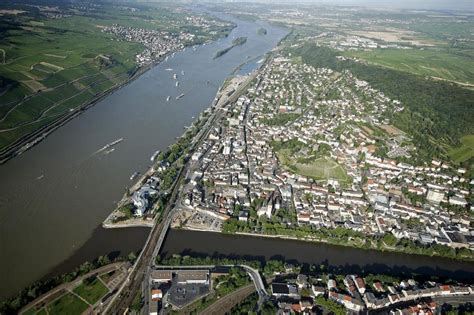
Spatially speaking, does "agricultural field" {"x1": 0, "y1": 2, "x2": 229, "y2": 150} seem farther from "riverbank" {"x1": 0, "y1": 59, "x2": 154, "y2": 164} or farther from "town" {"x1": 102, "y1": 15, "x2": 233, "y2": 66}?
"town" {"x1": 102, "y1": 15, "x2": 233, "y2": 66}

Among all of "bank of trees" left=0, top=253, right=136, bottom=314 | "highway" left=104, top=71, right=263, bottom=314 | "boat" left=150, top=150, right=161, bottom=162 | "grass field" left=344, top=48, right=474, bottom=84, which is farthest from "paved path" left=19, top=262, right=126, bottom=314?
"grass field" left=344, top=48, right=474, bottom=84

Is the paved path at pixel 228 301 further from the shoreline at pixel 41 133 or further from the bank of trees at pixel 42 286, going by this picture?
the shoreline at pixel 41 133

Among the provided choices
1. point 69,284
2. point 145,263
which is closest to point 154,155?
point 145,263

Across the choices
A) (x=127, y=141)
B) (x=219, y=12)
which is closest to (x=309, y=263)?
(x=127, y=141)

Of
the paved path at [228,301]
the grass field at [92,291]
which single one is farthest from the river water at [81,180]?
the paved path at [228,301]

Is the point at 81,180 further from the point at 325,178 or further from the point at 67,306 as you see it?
the point at 325,178

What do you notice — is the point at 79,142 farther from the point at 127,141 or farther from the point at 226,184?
the point at 226,184
